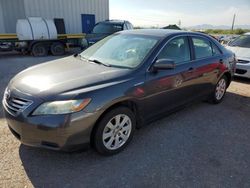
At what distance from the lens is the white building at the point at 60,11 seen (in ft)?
46.2

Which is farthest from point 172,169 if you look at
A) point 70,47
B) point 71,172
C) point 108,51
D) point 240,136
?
point 70,47

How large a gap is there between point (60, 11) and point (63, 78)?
13701mm

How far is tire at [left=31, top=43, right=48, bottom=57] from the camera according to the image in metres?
12.3

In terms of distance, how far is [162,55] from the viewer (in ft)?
11.6

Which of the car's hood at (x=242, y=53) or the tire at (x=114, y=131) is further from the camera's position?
the car's hood at (x=242, y=53)

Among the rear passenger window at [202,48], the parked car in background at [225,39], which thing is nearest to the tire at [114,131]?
the rear passenger window at [202,48]

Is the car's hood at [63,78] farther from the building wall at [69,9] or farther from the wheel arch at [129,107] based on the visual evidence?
the building wall at [69,9]

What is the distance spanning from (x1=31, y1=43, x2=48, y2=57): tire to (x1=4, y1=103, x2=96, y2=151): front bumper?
10458 mm

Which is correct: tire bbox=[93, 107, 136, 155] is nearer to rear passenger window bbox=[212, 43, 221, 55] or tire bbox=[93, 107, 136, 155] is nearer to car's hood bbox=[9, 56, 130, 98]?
car's hood bbox=[9, 56, 130, 98]

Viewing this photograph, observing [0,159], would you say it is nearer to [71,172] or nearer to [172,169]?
[71,172]

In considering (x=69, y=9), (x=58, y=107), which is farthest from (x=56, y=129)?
(x=69, y=9)

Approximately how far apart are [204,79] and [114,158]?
8.14ft

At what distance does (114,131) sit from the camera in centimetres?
308

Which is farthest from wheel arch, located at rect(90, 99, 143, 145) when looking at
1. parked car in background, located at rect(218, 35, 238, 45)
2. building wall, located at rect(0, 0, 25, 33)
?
building wall, located at rect(0, 0, 25, 33)
